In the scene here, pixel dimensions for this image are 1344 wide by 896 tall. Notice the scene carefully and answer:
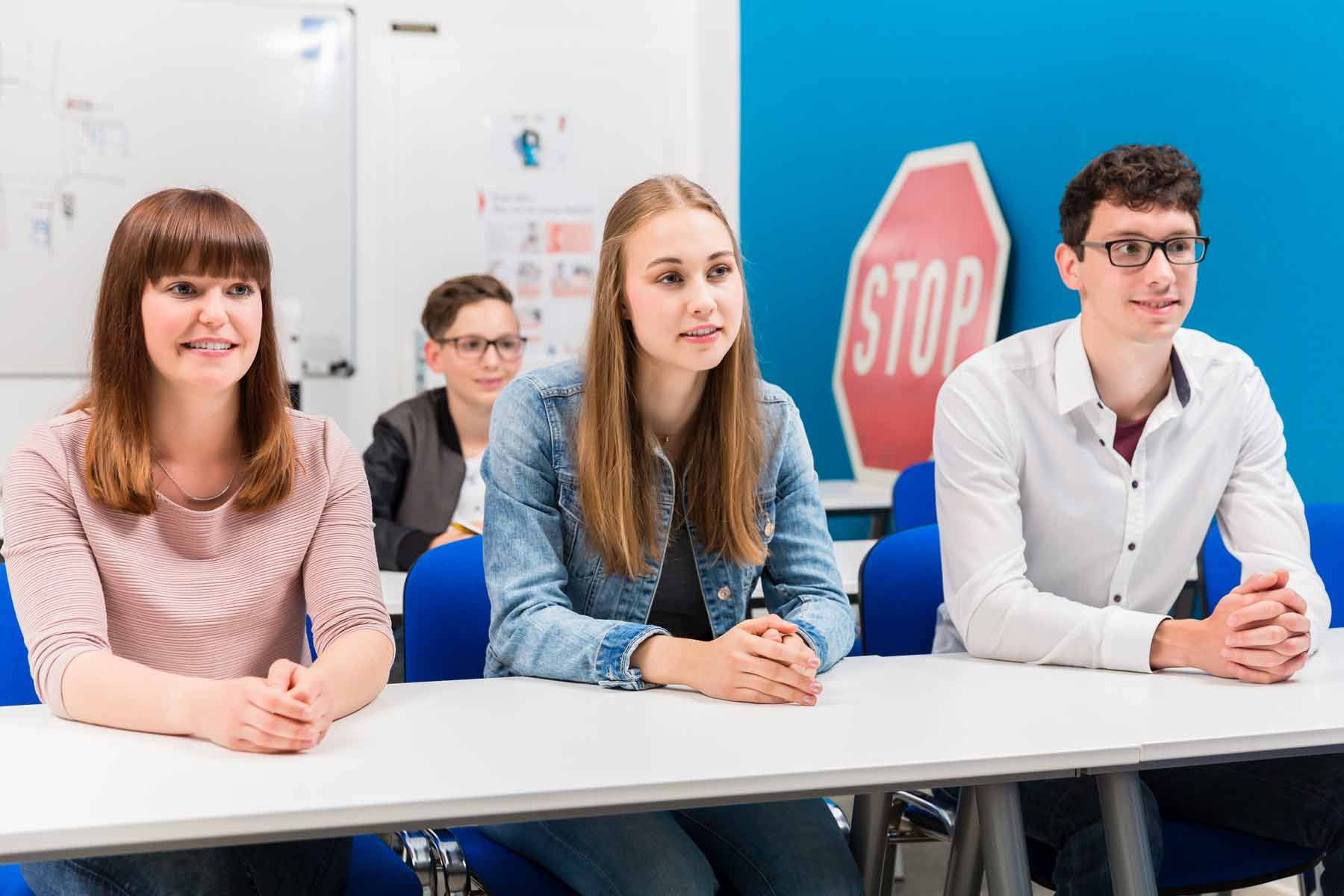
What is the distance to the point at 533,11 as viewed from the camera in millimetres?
4914

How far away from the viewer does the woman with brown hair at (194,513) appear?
4.76 feet

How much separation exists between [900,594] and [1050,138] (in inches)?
73.5

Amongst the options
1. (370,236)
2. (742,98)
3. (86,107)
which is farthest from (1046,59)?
(86,107)

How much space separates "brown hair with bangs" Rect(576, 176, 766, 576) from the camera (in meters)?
1.73

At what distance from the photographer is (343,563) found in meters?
1.63

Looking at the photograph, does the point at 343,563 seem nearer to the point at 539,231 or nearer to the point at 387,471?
the point at 387,471

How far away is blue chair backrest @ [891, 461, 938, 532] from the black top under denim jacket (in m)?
1.03

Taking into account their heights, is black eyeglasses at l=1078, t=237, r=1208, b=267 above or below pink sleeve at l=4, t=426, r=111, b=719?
above

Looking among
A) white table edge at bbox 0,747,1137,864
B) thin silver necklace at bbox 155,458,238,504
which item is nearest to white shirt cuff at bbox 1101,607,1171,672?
white table edge at bbox 0,747,1137,864

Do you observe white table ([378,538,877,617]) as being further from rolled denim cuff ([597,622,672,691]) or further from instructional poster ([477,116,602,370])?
instructional poster ([477,116,602,370])

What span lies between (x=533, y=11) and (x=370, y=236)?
1056 millimetres

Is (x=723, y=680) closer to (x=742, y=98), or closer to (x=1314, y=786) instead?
(x=1314, y=786)

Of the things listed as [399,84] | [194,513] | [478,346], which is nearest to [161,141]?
[399,84]

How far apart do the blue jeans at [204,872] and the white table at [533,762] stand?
125 millimetres
